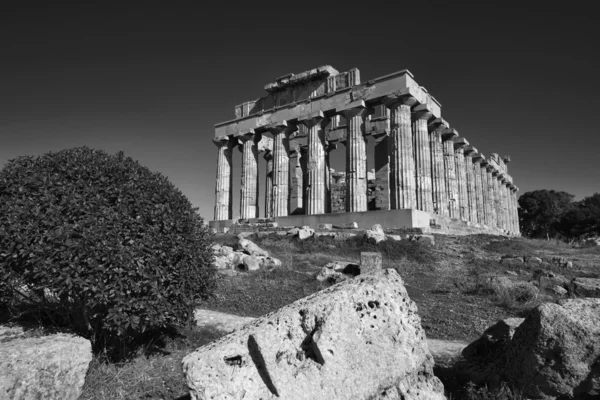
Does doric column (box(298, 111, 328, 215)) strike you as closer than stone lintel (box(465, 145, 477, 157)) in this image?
Yes

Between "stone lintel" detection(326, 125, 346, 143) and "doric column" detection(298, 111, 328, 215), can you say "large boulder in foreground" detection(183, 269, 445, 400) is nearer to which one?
"doric column" detection(298, 111, 328, 215)

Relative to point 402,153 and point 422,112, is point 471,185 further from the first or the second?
point 402,153

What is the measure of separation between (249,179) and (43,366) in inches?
975

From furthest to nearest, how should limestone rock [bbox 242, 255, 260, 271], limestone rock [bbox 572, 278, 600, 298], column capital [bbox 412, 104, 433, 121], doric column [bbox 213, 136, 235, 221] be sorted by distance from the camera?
doric column [bbox 213, 136, 235, 221]
column capital [bbox 412, 104, 433, 121]
limestone rock [bbox 242, 255, 260, 271]
limestone rock [bbox 572, 278, 600, 298]

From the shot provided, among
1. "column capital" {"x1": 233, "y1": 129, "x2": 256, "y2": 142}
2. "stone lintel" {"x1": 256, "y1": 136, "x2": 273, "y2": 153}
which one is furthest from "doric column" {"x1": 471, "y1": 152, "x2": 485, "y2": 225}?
"column capital" {"x1": 233, "y1": 129, "x2": 256, "y2": 142}

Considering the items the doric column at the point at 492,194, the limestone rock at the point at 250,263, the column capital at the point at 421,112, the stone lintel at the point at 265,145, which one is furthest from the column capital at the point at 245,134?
the doric column at the point at 492,194

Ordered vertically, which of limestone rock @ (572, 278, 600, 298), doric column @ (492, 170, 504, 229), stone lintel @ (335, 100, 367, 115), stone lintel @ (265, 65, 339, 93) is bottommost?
limestone rock @ (572, 278, 600, 298)

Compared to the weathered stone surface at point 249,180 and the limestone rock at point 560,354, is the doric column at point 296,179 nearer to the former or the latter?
the weathered stone surface at point 249,180

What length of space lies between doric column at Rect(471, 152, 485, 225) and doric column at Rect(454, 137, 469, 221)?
253cm

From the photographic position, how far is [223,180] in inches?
1156

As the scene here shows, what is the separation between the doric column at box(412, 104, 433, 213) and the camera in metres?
22.4

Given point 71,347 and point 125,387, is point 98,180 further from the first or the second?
point 125,387

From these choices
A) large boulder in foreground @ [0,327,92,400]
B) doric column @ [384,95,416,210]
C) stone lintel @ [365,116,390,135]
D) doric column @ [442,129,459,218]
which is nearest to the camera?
large boulder in foreground @ [0,327,92,400]

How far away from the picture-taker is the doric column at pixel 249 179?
91.8 ft
